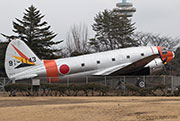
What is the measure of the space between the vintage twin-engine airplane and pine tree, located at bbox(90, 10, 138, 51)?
38.9 m

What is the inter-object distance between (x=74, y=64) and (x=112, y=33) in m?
43.8

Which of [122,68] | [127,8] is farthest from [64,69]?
[127,8]

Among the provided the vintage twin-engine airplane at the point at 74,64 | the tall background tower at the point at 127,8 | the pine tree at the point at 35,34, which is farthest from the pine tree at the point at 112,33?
the tall background tower at the point at 127,8

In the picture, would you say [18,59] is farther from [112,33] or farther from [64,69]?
[112,33]

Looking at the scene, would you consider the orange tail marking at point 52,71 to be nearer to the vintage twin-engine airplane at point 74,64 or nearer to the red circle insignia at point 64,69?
the vintage twin-engine airplane at point 74,64

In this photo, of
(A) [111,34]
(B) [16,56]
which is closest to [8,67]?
(B) [16,56]

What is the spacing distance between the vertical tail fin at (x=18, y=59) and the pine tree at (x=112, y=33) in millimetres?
42841

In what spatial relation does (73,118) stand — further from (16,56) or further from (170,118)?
(16,56)

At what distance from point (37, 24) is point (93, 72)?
101 ft

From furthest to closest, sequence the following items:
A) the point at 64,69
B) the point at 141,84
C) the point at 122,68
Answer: the point at 122,68, the point at 64,69, the point at 141,84

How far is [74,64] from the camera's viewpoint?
1427 inches

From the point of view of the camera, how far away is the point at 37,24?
213ft

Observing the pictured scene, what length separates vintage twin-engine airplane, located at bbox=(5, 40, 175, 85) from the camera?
3572 centimetres

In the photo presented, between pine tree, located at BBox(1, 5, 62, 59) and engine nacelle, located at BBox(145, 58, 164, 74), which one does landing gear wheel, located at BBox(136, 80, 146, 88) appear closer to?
engine nacelle, located at BBox(145, 58, 164, 74)
